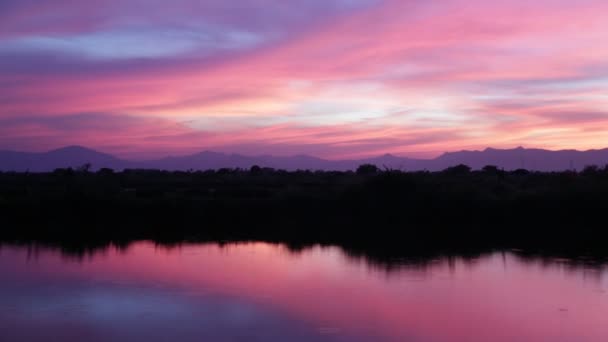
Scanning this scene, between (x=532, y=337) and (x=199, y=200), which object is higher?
(x=199, y=200)

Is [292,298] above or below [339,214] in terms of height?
below

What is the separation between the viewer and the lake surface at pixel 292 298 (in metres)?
8.78

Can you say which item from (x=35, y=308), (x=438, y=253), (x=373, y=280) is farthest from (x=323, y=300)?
(x=438, y=253)

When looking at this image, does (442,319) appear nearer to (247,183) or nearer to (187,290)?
(187,290)

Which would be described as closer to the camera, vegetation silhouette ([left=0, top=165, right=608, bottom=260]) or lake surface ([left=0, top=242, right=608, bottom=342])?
lake surface ([left=0, top=242, right=608, bottom=342])

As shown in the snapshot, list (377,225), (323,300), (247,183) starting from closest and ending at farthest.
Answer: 1. (323,300)
2. (377,225)
3. (247,183)

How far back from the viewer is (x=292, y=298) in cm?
1098

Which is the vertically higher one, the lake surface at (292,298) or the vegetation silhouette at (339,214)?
the vegetation silhouette at (339,214)

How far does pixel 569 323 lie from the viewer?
30.5ft

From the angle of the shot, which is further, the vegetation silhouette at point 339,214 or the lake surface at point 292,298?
the vegetation silhouette at point 339,214

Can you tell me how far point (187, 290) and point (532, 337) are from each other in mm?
5645

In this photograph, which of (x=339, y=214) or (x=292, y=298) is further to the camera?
(x=339, y=214)

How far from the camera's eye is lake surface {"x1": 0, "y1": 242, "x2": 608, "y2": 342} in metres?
8.78

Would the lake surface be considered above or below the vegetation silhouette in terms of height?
below
